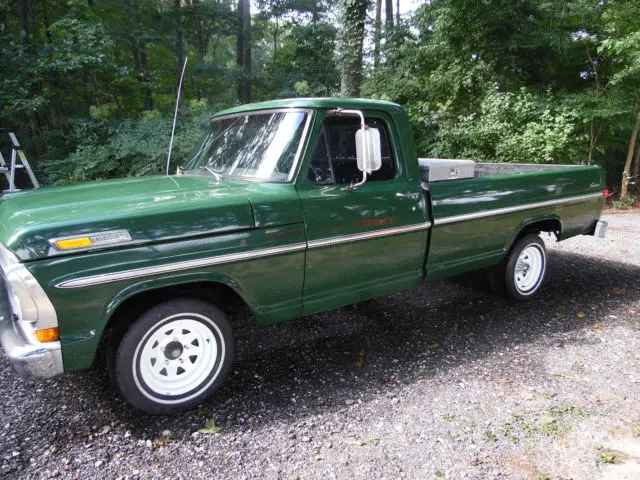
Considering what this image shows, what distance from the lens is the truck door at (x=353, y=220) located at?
119 inches

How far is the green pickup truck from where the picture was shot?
2.28 m

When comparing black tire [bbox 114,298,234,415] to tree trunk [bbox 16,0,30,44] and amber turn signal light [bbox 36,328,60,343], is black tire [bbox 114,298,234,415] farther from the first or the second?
tree trunk [bbox 16,0,30,44]

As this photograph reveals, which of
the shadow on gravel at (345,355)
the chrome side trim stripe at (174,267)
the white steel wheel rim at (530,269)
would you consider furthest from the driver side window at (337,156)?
the white steel wheel rim at (530,269)

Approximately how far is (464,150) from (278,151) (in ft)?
30.2

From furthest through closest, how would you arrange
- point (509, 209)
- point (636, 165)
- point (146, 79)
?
point (146, 79) < point (636, 165) < point (509, 209)

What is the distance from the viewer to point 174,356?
2.71 m

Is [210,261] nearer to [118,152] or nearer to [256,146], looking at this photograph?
[256,146]

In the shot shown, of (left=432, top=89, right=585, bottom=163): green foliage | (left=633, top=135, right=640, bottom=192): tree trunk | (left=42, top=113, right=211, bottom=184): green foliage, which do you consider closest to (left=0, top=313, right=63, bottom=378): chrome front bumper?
(left=42, top=113, right=211, bottom=184): green foliage

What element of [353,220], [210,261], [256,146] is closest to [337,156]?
[353,220]

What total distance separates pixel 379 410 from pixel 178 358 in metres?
1.37

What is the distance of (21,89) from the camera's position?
8.98m

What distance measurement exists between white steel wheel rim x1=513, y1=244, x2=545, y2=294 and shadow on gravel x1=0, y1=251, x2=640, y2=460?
0.20 m

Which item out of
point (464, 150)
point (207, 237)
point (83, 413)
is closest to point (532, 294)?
point (207, 237)

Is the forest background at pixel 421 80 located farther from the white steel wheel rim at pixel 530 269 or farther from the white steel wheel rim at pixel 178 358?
the white steel wheel rim at pixel 178 358
